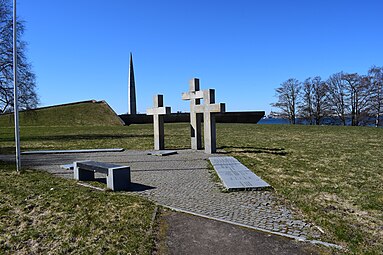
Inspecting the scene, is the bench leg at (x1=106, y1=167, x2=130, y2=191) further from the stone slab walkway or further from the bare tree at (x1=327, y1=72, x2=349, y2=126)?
the bare tree at (x1=327, y1=72, x2=349, y2=126)

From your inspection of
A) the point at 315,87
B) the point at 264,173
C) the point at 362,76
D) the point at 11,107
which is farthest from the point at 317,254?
the point at 315,87

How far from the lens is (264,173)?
775 centimetres

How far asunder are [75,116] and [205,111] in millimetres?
33911

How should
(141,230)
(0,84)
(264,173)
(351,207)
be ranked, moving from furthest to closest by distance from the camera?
(0,84), (264,173), (351,207), (141,230)

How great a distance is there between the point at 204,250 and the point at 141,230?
3.16ft

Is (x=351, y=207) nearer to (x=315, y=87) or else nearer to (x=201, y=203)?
(x=201, y=203)

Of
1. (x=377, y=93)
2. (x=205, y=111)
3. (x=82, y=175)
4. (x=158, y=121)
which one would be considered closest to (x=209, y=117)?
(x=205, y=111)

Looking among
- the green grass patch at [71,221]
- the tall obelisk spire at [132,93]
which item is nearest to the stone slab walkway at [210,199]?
the green grass patch at [71,221]

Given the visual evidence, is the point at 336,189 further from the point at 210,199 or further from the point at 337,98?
the point at 337,98

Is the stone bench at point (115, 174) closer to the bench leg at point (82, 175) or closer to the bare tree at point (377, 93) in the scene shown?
the bench leg at point (82, 175)

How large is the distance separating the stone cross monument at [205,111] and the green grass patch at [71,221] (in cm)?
640

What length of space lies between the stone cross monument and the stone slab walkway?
10.1 feet

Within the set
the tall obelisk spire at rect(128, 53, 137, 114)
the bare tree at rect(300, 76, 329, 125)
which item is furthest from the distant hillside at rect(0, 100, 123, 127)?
the bare tree at rect(300, 76, 329, 125)

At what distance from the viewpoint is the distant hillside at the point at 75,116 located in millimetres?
39094
